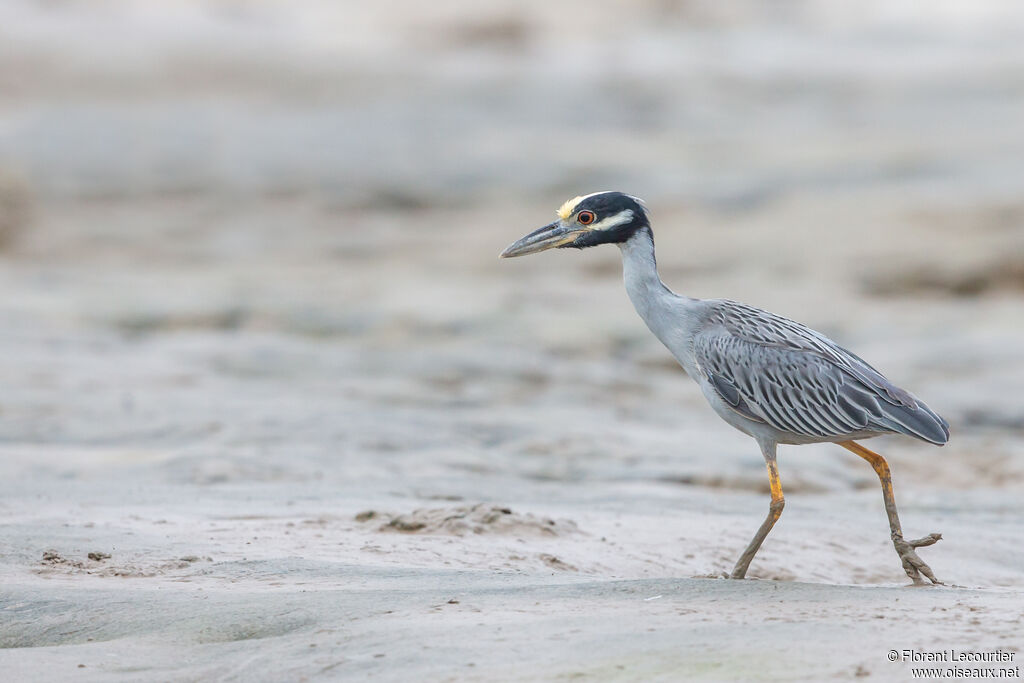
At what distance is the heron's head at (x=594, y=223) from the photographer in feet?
21.0

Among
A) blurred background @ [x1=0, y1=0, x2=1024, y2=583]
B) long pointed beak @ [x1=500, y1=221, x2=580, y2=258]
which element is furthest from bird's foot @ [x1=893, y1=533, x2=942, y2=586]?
long pointed beak @ [x1=500, y1=221, x2=580, y2=258]

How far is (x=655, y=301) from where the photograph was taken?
20.8ft

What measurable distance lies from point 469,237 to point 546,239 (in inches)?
505

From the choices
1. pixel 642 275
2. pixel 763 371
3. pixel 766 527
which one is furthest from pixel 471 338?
pixel 766 527

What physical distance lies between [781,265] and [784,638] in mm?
12679

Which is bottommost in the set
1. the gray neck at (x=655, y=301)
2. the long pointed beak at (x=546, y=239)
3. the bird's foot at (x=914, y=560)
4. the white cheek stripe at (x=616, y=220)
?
the bird's foot at (x=914, y=560)

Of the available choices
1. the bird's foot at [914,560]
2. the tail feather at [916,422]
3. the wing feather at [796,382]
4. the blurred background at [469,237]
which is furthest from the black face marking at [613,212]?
the blurred background at [469,237]

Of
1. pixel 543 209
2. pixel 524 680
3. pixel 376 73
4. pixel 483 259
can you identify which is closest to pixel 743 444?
pixel 524 680

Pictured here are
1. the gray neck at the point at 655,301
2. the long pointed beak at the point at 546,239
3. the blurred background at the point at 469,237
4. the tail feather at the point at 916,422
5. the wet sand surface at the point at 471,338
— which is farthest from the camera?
the blurred background at the point at 469,237

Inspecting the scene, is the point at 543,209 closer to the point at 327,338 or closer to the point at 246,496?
the point at 327,338

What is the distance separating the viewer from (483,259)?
18.1 m

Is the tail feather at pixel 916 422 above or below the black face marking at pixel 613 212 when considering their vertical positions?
below

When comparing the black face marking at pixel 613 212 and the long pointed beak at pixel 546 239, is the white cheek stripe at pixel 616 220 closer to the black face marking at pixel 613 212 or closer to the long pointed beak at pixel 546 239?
the black face marking at pixel 613 212

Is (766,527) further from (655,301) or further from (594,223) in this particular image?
(594,223)
